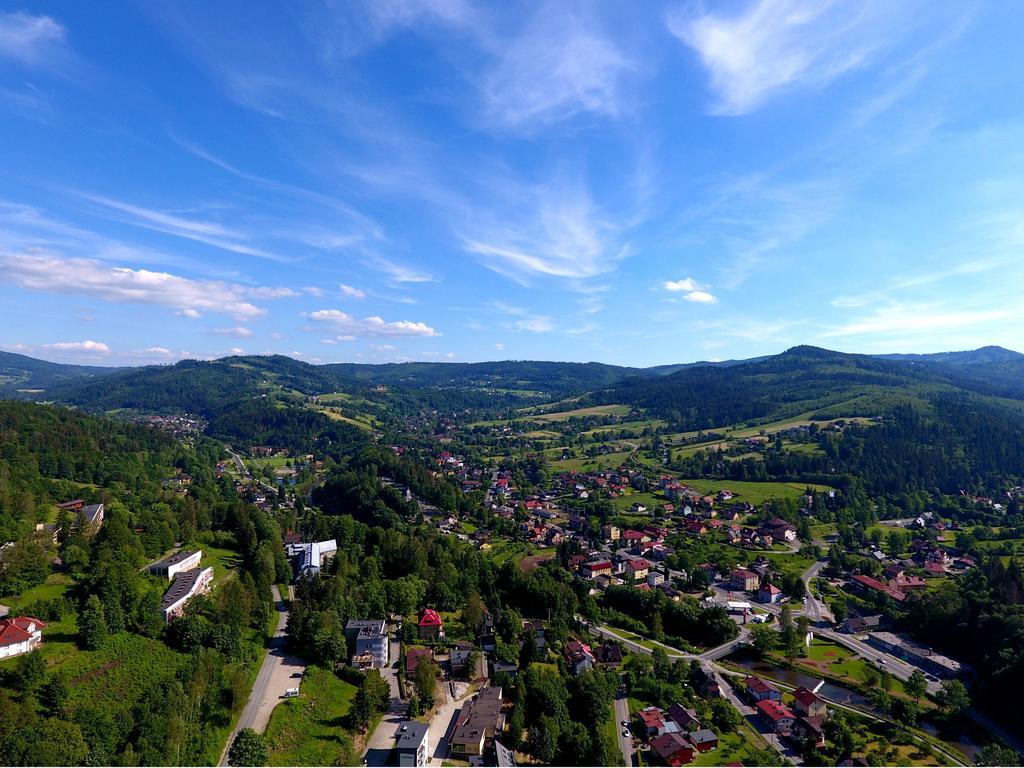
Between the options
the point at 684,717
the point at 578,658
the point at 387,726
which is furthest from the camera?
the point at 578,658

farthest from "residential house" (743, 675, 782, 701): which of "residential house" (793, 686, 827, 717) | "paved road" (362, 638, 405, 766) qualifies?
"paved road" (362, 638, 405, 766)

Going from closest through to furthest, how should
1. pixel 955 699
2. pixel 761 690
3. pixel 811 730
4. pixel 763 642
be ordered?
pixel 811 730
pixel 955 699
pixel 761 690
pixel 763 642

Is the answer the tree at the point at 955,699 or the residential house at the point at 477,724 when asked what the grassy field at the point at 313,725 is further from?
the tree at the point at 955,699

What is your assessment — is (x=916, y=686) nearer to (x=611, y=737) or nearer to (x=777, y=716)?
(x=777, y=716)

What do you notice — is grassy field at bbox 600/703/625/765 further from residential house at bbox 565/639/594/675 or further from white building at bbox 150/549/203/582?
white building at bbox 150/549/203/582

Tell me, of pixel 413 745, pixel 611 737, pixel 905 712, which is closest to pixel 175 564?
pixel 413 745

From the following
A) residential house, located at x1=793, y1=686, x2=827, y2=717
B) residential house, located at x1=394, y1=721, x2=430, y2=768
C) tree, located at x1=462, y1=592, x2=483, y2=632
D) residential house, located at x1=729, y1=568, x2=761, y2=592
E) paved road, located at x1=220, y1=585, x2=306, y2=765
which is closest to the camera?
residential house, located at x1=394, y1=721, x2=430, y2=768
